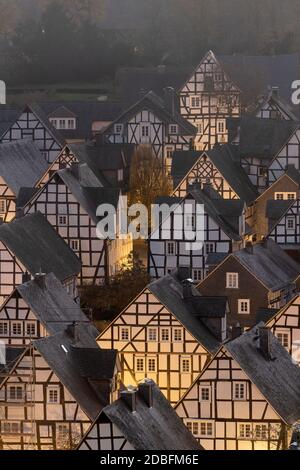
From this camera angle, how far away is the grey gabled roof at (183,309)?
47531mm

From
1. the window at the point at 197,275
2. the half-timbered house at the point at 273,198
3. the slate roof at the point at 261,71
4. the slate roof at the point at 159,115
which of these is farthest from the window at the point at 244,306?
the slate roof at the point at 261,71

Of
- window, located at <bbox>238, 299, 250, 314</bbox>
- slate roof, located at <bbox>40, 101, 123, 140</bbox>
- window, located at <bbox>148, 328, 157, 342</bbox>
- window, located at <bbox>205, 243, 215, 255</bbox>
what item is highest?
slate roof, located at <bbox>40, 101, 123, 140</bbox>

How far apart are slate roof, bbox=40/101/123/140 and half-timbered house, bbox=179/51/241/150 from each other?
11.6ft

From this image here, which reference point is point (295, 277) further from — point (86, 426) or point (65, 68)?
point (65, 68)

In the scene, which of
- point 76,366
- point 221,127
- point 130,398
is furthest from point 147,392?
point 221,127

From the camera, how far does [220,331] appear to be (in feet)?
158

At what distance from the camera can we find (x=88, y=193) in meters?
61.7

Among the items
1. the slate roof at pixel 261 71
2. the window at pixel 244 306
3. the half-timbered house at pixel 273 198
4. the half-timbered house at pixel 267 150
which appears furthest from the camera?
the slate roof at pixel 261 71

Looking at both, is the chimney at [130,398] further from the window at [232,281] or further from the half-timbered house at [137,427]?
the window at [232,281]

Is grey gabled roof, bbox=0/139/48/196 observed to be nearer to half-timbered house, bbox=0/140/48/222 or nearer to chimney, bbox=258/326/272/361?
half-timbered house, bbox=0/140/48/222

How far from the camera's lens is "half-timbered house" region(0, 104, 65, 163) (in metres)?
75.1

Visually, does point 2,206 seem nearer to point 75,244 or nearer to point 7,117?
point 75,244

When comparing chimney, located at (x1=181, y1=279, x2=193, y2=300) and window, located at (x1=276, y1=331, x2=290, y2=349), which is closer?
window, located at (x1=276, y1=331, x2=290, y2=349)

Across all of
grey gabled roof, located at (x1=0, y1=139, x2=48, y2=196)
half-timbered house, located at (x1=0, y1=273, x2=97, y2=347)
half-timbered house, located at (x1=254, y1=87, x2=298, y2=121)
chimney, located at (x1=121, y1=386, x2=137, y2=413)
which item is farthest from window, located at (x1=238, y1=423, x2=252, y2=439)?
half-timbered house, located at (x1=254, y1=87, x2=298, y2=121)
